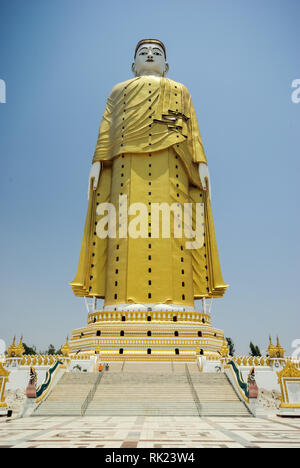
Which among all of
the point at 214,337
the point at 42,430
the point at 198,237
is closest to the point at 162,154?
the point at 198,237

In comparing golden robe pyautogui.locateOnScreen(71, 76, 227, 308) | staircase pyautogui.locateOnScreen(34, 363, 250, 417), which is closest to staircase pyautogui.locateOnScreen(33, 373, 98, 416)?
staircase pyautogui.locateOnScreen(34, 363, 250, 417)

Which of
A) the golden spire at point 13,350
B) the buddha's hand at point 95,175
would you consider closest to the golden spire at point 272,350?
the golden spire at point 13,350

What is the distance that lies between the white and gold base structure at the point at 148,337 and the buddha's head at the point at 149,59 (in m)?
21.6

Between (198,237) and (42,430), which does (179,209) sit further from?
(42,430)

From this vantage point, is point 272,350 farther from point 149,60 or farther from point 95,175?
point 149,60

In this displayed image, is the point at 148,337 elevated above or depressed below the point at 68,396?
above

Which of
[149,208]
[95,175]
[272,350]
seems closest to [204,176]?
[149,208]

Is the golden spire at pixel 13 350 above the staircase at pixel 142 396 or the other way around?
above

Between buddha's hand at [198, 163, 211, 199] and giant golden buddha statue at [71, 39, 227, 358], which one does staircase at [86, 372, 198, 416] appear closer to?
giant golden buddha statue at [71, 39, 227, 358]

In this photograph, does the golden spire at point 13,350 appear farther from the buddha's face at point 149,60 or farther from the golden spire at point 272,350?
the buddha's face at point 149,60

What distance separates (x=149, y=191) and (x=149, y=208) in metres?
1.39

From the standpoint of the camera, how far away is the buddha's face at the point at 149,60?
31.3 metres

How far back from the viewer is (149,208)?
1011 inches

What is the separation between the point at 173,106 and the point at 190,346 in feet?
60.4
